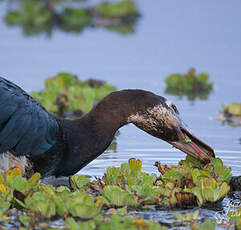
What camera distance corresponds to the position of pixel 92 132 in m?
6.23

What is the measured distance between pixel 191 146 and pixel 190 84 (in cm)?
531

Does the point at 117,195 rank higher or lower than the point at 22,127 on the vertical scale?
lower

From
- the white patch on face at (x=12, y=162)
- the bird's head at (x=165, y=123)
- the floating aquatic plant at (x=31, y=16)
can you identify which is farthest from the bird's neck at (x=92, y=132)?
the floating aquatic plant at (x=31, y=16)

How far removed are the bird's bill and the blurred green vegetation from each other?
438 inches

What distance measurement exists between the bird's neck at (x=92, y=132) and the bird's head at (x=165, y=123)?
4.9 inches

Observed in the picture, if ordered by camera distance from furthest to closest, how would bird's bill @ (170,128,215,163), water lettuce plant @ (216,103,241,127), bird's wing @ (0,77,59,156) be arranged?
water lettuce plant @ (216,103,241,127)
bird's bill @ (170,128,215,163)
bird's wing @ (0,77,59,156)

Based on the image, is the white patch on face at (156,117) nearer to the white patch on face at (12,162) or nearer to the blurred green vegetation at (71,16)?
the white patch on face at (12,162)

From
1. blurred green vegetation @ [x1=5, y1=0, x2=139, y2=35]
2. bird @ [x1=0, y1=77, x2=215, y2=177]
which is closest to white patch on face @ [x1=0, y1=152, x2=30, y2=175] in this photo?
bird @ [x1=0, y1=77, x2=215, y2=177]

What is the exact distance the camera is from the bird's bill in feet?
20.7

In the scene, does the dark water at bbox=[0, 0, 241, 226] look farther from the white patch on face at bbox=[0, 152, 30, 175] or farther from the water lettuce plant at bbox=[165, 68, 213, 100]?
the white patch on face at bbox=[0, 152, 30, 175]

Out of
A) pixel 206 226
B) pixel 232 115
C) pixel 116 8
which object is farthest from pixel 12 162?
pixel 116 8

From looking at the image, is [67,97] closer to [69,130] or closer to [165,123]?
[69,130]

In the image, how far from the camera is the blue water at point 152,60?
833 cm

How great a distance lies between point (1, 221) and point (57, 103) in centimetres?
481
